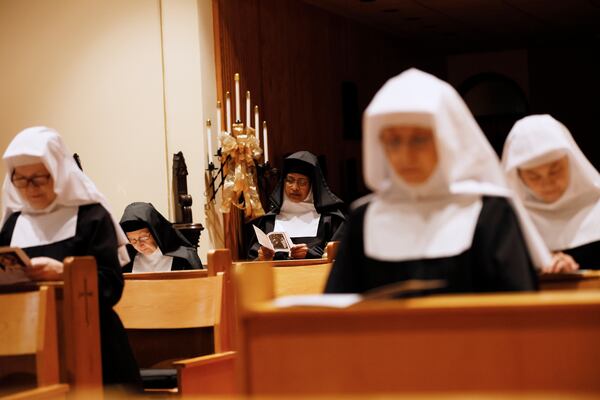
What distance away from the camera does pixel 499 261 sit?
303 cm

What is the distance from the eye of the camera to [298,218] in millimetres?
9469

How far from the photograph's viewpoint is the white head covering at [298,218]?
30.8 ft

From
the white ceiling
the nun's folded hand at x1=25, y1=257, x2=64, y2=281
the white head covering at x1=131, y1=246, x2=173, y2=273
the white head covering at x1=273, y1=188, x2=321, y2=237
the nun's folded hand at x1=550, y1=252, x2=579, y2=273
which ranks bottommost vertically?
the white head covering at x1=131, y1=246, x2=173, y2=273

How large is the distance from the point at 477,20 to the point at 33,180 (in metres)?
11.0

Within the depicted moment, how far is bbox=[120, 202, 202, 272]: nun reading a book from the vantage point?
8.41 metres

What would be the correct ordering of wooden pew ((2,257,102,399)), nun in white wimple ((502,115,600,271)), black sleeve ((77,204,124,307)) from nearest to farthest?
1. wooden pew ((2,257,102,399))
2. nun in white wimple ((502,115,600,271))
3. black sleeve ((77,204,124,307))

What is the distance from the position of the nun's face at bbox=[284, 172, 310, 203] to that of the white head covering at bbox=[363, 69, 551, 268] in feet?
20.2

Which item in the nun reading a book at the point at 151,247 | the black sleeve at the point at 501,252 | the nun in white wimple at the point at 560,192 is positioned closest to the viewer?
the black sleeve at the point at 501,252

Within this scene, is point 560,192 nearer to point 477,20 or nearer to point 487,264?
point 487,264

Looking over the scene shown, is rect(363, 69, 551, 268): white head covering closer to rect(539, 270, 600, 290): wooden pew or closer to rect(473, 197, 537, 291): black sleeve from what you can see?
rect(473, 197, 537, 291): black sleeve

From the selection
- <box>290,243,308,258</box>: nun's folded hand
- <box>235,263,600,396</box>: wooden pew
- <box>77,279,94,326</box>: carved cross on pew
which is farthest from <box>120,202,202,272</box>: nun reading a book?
<box>235,263,600,396</box>: wooden pew

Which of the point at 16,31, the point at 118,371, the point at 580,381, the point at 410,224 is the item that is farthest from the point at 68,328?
the point at 16,31

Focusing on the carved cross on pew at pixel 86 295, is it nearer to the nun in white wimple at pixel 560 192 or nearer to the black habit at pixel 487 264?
the black habit at pixel 487 264

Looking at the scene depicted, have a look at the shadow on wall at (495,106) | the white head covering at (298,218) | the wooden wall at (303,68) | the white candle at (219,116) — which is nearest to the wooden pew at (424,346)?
the white head covering at (298,218)
